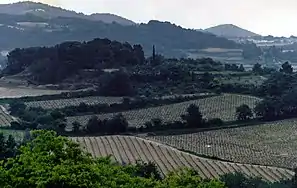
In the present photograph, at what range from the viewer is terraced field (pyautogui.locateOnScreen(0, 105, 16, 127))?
4631 centimetres

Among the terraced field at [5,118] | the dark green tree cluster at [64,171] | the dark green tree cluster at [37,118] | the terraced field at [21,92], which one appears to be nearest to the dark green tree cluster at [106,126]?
the dark green tree cluster at [37,118]

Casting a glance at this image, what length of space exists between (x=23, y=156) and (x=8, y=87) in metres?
59.9

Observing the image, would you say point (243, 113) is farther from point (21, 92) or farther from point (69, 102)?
point (21, 92)

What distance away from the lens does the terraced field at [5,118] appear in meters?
46.3

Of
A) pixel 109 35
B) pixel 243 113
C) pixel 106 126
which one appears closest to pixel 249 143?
pixel 243 113

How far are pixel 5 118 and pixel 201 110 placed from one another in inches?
667

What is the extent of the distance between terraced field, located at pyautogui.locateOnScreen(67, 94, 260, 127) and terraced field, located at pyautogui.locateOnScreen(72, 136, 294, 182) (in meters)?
7.27

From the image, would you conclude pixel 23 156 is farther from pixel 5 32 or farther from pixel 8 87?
pixel 5 32

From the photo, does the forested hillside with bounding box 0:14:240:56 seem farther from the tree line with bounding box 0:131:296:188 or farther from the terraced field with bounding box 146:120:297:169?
the tree line with bounding box 0:131:296:188

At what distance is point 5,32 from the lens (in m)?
142

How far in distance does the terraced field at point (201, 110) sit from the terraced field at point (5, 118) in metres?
4.79

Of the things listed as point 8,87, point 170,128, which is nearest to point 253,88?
point 170,128

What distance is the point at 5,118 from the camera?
49594 mm

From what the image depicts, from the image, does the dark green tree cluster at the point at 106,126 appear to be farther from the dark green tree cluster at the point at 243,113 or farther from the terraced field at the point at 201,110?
the dark green tree cluster at the point at 243,113
